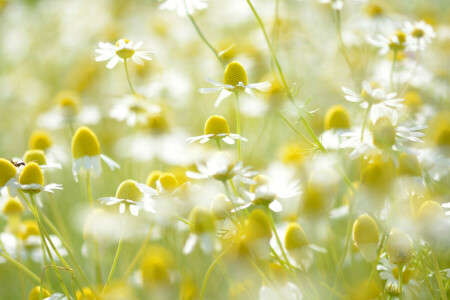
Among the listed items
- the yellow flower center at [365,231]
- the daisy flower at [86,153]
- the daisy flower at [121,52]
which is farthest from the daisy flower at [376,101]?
the daisy flower at [86,153]

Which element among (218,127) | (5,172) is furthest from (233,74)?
(5,172)

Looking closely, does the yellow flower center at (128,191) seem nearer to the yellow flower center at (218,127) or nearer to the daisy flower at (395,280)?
the yellow flower center at (218,127)

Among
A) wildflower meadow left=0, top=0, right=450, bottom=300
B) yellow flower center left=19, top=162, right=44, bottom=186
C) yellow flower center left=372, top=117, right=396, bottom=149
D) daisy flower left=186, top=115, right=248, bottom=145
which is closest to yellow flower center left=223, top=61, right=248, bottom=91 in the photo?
wildflower meadow left=0, top=0, right=450, bottom=300

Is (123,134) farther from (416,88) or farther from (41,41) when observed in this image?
(416,88)

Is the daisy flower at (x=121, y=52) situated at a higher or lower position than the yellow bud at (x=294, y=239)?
higher

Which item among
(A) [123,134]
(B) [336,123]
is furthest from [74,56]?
(B) [336,123]

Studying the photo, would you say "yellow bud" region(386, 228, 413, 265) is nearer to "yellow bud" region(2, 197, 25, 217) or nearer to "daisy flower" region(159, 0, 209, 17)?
"daisy flower" region(159, 0, 209, 17)
